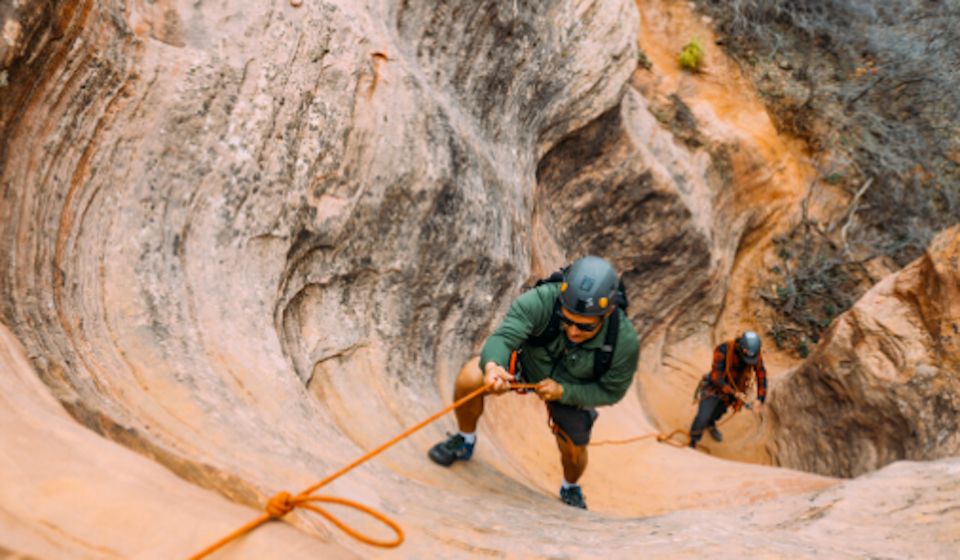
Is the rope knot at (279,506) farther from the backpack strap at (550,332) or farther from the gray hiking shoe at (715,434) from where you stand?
the gray hiking shoe at (715,434)

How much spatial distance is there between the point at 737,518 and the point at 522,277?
3829 millimetres

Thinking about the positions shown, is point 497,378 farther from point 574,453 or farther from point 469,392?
point 574,453

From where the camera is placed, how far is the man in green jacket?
3.96 meters

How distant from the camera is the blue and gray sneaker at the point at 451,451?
4.78 metres

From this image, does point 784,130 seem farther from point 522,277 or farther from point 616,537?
point 616,537

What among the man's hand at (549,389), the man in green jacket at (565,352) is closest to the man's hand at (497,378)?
the man in green jacket at (565,352)

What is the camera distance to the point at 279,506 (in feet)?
7.99

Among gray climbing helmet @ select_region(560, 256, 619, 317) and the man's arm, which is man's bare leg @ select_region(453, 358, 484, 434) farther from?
gray climbing helmet @ select_region(560, 256, 619, 317)

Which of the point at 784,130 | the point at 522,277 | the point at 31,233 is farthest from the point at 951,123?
the point at 31,233

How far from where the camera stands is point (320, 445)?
145 inches

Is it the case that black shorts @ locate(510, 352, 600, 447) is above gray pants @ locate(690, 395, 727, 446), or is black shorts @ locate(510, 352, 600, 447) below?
below

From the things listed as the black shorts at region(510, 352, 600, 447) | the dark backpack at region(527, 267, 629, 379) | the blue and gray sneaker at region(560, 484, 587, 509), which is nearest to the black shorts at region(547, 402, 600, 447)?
the black shorts at region(510, 352, 600, 447)

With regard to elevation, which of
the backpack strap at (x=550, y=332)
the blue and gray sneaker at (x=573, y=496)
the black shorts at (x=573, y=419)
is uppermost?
the backpack strap at (x=550, y=332)

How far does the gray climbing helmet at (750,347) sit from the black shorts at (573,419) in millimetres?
4058
